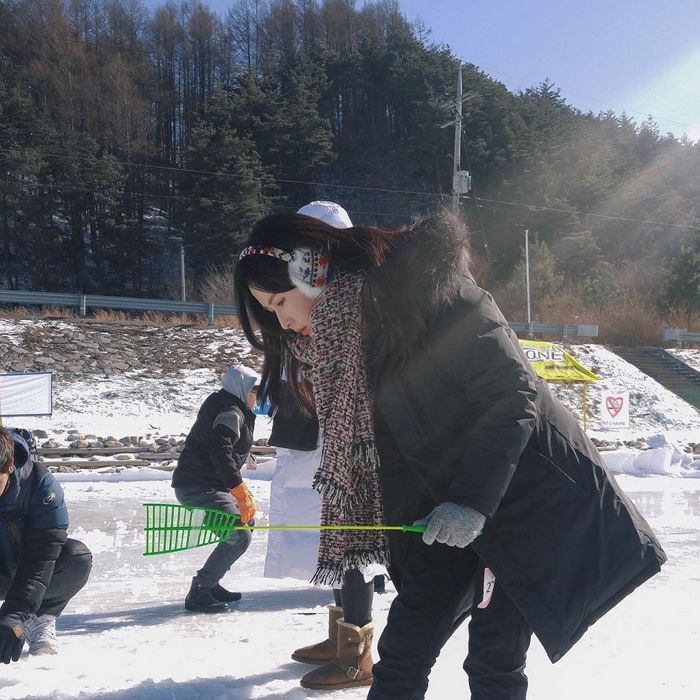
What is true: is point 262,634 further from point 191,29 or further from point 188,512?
point 191,29

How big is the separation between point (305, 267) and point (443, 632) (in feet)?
3.26

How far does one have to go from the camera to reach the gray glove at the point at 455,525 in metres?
1.72

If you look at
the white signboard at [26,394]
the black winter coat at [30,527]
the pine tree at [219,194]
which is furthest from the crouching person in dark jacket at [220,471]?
the pine tree at [219,194]

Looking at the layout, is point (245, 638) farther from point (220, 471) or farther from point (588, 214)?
point (588, 214)

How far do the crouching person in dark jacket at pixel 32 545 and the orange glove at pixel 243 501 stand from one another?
911 mm

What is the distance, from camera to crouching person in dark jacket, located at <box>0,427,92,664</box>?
2.88 meters

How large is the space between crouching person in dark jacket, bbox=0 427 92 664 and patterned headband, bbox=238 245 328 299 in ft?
4.69

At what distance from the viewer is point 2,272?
3566 cm

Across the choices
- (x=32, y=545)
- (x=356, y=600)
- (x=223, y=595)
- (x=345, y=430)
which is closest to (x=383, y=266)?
(x=345, y=430)

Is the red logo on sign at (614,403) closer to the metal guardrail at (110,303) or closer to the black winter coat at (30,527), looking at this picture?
the metal guardrail at (110,303)

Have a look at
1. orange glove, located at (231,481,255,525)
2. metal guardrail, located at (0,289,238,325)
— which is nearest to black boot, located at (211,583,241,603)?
orange glove, located at (231,481,255,525)

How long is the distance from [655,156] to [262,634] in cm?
5314

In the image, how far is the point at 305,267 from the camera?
2078 millimetres

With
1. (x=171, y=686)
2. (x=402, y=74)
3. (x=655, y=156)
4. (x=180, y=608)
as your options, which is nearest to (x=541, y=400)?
(x=171, y=686)
